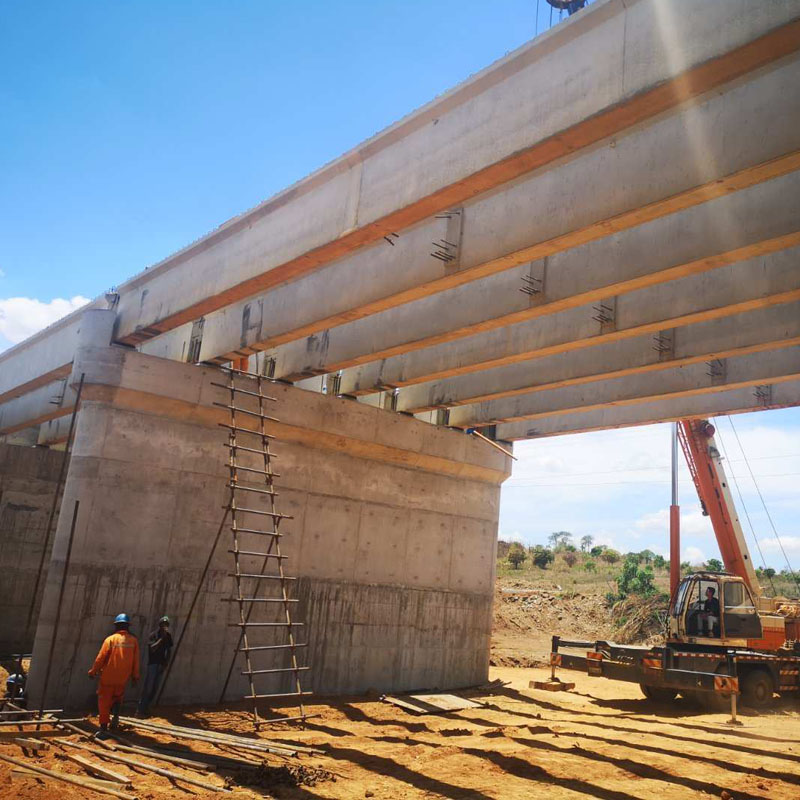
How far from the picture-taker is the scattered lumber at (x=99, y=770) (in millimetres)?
7176

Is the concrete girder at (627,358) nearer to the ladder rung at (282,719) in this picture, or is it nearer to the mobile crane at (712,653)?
the mobile crane at (712,653)

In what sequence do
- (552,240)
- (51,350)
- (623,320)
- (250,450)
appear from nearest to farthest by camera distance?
(552,240) → (623,320) → (250,450) → (51,350)

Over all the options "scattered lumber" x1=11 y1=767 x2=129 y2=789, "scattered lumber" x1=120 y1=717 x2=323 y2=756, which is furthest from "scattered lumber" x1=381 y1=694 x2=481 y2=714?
"scattered lumber" x1=11 y1=767 x2=129 y2=789

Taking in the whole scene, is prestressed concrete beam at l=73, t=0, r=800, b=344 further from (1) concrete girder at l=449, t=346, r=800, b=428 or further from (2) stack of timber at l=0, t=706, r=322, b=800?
(1) concrete girder at l=449, t=346, r=800, b=428

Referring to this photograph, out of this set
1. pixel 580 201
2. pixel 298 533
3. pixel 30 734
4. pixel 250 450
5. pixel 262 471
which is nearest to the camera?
pixel 580 201

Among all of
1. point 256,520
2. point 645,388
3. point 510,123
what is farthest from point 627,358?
point 256,520

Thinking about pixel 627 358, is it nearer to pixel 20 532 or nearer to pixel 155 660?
pixel 155 660

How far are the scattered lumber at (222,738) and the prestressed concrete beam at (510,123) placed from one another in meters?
5.92

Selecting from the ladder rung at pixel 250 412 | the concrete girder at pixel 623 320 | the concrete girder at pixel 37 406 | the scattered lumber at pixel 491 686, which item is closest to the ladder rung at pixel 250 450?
the ladder rung at pixel 250 412

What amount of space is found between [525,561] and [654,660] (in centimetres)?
3375

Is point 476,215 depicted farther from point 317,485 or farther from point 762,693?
point 762,693

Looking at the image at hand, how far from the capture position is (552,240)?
8.22 m

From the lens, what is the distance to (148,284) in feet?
41.4

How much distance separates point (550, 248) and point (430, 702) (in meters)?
9.13
